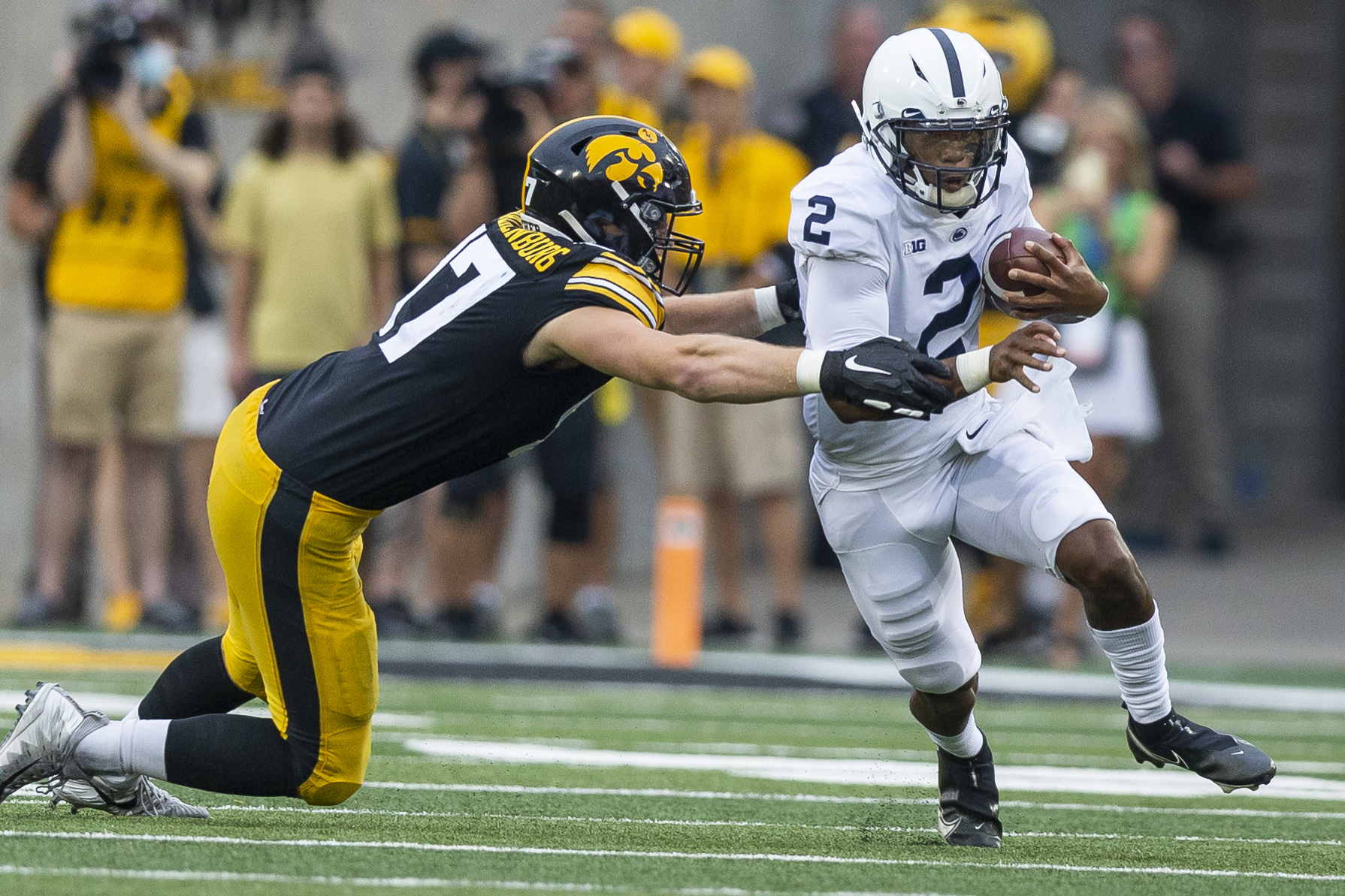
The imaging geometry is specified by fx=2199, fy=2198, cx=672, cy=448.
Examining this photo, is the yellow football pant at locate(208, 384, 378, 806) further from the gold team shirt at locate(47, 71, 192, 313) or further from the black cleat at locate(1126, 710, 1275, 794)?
the gold team shirt at locate(47, 71, 192, 313)

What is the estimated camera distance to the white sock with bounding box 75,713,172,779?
451 cm

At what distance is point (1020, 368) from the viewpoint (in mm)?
4227

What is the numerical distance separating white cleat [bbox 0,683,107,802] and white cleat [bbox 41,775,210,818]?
0.07m

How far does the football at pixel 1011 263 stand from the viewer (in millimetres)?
4683

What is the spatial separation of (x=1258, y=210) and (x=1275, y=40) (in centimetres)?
106

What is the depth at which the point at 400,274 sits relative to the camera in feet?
31.1

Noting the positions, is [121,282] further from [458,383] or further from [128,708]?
[458,383]

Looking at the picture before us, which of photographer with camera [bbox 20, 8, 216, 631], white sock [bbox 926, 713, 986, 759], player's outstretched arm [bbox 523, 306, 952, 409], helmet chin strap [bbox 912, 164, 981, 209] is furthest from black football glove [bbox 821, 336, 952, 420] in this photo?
photographer with camera [bbox 20, 8, 216, 631]

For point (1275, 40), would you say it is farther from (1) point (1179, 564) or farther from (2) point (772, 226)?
(2) point (772, 226)

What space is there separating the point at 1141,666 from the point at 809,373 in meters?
1.16

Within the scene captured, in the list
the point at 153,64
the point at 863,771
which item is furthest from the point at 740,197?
the point at 863,771

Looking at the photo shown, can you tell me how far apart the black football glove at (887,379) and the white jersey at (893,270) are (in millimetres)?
690

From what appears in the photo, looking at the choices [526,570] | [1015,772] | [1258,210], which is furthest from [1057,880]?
[1258,210]

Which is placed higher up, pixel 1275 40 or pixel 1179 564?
pixel 1275 40
